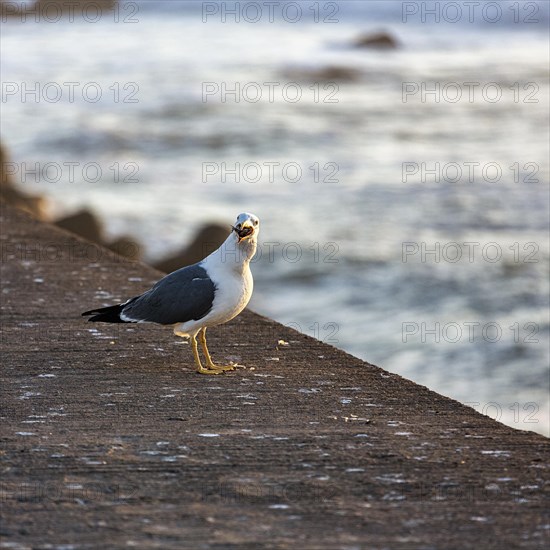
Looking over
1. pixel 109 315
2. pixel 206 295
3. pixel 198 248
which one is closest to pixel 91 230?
pixel 198 248

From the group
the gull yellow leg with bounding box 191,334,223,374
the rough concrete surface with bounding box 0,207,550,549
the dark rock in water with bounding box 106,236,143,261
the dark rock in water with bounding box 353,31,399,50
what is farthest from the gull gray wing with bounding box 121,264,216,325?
the dark rock in water with bounding box 353,31,399,50

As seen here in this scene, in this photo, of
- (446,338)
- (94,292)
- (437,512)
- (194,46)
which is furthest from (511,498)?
(194,46)

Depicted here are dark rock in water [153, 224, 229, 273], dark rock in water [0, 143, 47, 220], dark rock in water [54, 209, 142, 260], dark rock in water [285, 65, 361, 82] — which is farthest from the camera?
dark rock in water [285, 65, 361, 82]

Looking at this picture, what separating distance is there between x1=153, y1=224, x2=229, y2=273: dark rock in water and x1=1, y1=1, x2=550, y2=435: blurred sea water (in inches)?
25.0

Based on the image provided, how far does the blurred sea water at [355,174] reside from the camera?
9.38 metres

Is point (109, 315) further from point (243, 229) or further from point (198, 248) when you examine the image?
point (198, 248)

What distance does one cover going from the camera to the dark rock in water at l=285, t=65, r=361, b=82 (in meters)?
26.3

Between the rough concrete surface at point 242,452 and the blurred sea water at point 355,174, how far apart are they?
3.14m

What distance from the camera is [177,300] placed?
4844 millimetres

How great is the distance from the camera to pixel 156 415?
4.24m

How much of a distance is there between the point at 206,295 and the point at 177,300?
15 cm

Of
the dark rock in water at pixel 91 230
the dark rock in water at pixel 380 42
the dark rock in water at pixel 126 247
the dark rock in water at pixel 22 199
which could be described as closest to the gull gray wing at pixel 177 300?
the dark rock in water at pixel 126 247

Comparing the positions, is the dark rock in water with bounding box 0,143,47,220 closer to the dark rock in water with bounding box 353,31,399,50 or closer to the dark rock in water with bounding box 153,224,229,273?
the dark rock in water with bounding box 153,224,229,273

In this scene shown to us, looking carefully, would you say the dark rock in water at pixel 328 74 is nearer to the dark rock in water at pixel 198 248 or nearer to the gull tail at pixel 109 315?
the dark rock in water at pixel 198 248
